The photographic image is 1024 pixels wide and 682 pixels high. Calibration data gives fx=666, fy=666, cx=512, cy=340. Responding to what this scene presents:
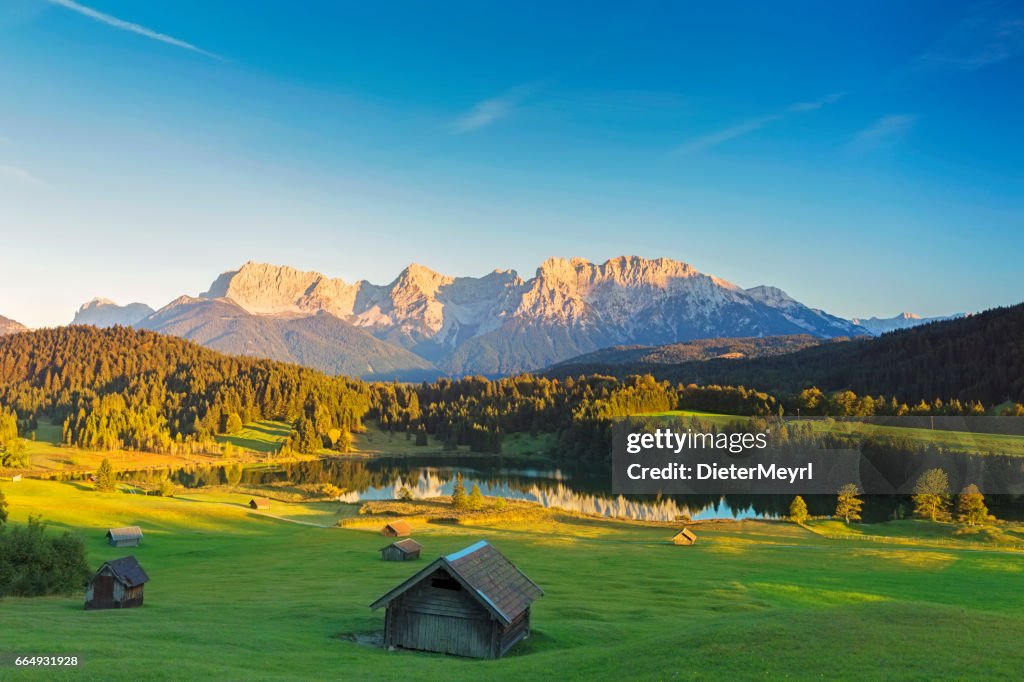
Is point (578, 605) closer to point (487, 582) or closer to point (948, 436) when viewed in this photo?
point (487, 582)

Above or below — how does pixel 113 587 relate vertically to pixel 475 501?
above

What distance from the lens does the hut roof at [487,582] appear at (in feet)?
102

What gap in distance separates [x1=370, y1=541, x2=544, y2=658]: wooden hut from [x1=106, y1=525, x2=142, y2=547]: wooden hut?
4141 centimetres

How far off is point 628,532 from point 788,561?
2834cm

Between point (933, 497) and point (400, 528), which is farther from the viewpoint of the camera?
point (933, 497)

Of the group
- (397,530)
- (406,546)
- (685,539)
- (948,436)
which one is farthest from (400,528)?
(948,436)

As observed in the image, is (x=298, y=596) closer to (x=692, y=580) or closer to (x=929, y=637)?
(x=692, y=580)

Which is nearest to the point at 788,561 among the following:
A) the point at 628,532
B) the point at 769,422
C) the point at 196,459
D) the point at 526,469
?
the point at 628,532

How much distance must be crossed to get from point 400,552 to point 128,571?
25.0 meters

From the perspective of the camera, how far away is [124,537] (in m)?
61.9

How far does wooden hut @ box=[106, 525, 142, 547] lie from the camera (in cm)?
6153

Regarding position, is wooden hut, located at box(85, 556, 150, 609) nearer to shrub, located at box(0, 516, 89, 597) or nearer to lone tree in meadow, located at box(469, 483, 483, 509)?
shrub, located at box(0, 516, 89, 597)

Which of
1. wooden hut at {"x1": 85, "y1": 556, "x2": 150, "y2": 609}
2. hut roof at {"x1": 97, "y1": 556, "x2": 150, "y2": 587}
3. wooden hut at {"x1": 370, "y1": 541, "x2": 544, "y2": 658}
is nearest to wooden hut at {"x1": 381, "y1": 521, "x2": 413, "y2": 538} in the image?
hut roof at {"x1": 97, "y1": 556, "x2": 150, "y2": 587}

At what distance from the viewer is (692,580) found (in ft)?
169
